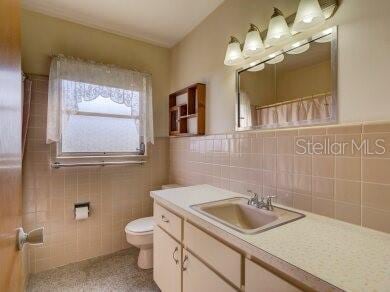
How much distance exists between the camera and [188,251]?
1257mm

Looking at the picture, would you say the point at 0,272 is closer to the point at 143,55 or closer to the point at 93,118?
the point at 93,118

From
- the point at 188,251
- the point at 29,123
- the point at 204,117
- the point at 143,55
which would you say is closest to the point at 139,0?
the point at 143,55

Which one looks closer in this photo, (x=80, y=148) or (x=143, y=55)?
(x=80, y=148)

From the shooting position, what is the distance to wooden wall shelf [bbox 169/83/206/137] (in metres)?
2.11

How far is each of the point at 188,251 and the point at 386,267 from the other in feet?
2.97

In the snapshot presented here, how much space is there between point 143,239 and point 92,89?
1.59 m

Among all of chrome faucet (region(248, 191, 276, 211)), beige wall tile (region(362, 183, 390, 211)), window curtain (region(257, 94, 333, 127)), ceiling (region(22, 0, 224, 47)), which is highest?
ceiling (region(22, 0, 224, 47))

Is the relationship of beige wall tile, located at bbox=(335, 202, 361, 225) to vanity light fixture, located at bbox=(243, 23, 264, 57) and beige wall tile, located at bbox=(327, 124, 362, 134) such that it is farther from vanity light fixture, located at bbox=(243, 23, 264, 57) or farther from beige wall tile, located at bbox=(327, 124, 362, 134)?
vanity light fixture, located at bbox=(243, 23, 264, 57)

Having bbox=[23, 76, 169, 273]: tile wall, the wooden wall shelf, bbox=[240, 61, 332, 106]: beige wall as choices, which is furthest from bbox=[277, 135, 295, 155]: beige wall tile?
bbox=[23, 76, 169, 273]: tile wall

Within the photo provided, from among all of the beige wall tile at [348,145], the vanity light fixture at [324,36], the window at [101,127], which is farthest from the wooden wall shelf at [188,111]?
the beige wall tile at [348,145]

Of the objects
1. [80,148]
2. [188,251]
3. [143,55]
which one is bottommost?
[188,251]

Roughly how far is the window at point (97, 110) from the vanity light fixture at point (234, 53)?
116 cm

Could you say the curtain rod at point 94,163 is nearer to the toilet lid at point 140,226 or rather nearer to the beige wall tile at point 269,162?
the toilet lid at point 140,226

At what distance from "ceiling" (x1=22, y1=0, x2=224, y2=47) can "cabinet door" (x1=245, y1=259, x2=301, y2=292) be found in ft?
6.87
